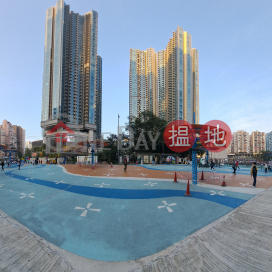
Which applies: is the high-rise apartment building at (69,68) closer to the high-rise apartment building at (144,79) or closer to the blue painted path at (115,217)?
the high-rise apartment building at (144,79)

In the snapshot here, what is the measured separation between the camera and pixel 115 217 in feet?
16.8

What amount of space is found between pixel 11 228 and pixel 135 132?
120 ft

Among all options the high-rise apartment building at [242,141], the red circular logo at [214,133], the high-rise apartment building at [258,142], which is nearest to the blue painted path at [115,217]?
the red circular logo at [214,133]

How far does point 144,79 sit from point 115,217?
9703 cm

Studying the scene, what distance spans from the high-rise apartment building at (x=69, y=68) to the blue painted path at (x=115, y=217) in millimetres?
73120

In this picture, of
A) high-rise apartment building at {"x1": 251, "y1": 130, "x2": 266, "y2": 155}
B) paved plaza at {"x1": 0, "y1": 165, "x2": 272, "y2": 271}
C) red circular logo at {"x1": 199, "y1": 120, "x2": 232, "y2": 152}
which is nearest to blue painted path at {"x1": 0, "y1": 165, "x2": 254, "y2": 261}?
paved plaza at {"x1": 0, "y1": 165, "x2": 272, "y2": 271}

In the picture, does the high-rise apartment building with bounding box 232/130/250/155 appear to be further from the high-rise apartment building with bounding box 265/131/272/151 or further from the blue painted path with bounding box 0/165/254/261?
the blue painted path with bounding box 0/165/254/261

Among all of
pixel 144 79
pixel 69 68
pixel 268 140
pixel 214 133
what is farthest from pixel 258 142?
pixel 214 133

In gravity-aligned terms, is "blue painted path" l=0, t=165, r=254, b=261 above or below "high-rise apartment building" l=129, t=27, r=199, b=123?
below

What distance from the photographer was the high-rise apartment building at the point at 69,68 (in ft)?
246

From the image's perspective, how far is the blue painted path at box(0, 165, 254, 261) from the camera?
3.70 meters

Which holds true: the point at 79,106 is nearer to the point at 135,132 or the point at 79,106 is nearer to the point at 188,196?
the point at 135,132

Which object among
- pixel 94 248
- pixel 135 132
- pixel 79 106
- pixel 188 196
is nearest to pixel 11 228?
pixel 94 248

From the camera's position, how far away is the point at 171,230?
4.31 meters
